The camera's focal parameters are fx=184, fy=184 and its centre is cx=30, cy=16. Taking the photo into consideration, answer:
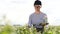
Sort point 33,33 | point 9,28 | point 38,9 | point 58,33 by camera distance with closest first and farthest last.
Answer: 1. point 9,28
2. point 33,33
3. point 58,33
4. point 38,9

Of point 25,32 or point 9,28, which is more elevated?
point 9,28

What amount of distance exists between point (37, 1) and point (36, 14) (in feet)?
1.85

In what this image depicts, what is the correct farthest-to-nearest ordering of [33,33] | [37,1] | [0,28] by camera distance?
[37,1], [33,33], [0,28]

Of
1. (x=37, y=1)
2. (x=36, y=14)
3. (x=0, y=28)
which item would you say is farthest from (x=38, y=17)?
(x=0, y=28)

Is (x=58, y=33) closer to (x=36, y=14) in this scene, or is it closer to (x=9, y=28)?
(x=9, y=28)

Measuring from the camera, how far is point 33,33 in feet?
7.42

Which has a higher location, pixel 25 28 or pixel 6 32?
pixel 6 32

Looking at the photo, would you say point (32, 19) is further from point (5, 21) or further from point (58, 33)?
point (5, 21)

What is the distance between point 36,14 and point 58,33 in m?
3.08

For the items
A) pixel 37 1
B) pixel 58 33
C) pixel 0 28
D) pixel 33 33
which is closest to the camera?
pixel 0 28

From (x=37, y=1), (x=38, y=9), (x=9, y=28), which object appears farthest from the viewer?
(x=37, y=1)

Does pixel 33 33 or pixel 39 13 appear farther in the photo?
pixel 39 13

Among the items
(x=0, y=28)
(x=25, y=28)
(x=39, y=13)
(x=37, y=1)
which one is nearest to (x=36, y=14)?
(x=39, y=13)

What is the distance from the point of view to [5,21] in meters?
1.09
